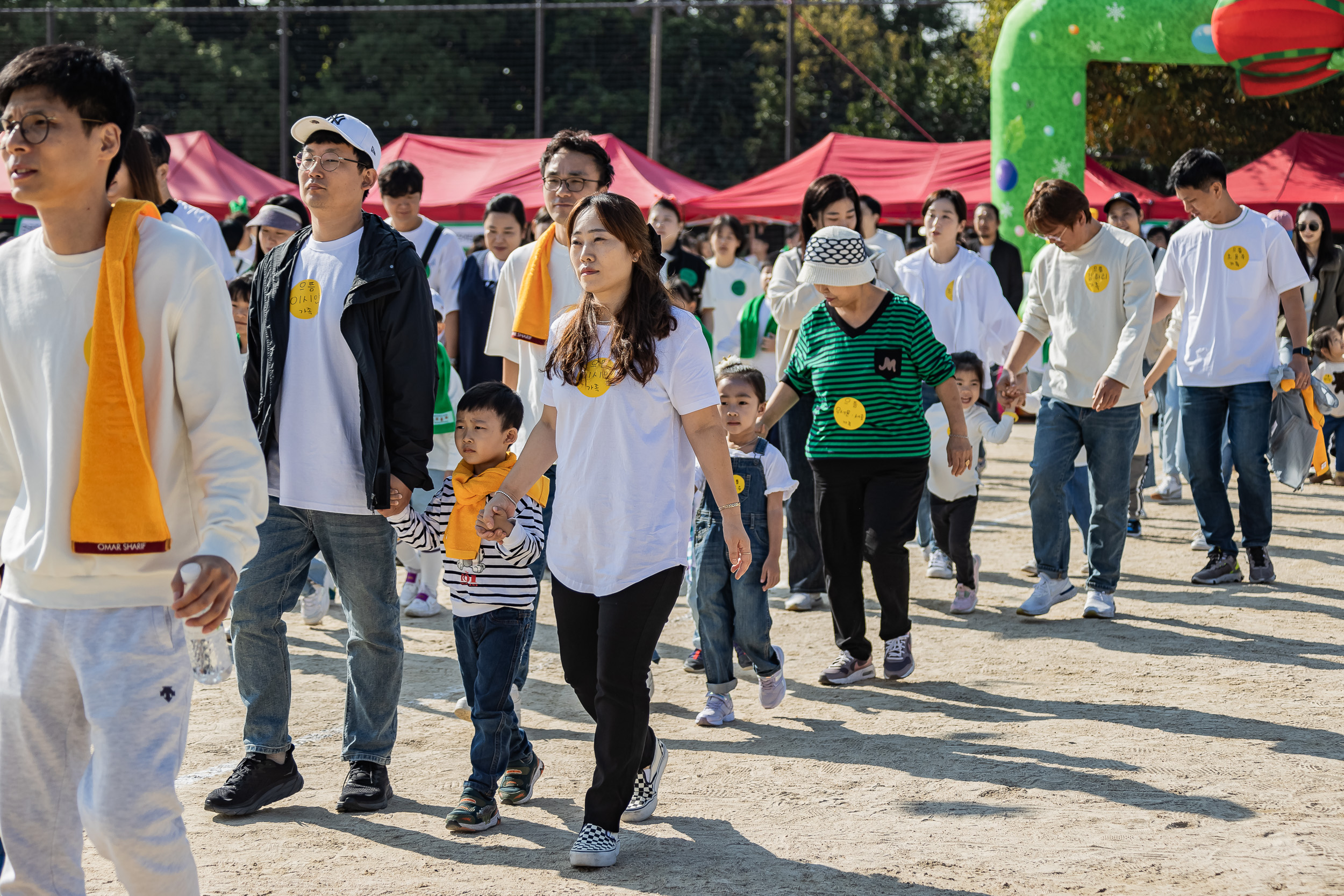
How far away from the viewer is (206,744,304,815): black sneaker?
4203 millimetres

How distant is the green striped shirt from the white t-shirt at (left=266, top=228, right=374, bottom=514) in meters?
2.17

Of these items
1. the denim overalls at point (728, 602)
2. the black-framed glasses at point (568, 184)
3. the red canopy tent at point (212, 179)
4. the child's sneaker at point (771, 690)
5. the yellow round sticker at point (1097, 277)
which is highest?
the red canopy tent at point (212, 179)

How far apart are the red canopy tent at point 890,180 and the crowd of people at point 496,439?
985 centimetres

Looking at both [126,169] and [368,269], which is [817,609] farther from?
[126,169]

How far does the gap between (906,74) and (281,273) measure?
32.4 metres

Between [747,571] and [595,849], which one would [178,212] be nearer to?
[747,571]

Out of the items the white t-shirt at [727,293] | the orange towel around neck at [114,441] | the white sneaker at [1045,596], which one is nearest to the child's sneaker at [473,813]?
the orange towel around neck at [114,441]

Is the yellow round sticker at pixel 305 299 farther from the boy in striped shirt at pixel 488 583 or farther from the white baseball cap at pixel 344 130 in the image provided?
the boy in striped shirt at pixel 488 583

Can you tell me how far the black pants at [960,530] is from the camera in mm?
7102

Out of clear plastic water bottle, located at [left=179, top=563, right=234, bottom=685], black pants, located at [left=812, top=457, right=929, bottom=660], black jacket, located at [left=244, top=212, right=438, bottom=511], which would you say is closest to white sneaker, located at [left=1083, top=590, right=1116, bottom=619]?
black pants, located at [left=812, top=457, right=929, bottom=660]

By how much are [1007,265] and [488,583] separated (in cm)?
897

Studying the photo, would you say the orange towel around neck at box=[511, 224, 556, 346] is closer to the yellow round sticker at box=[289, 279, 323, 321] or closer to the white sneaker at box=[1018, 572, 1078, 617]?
the yellow round sticker at box=[289, 279, 323, 321]

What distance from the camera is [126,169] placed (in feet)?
11.3

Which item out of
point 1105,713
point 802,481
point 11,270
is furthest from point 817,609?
point 11,270
